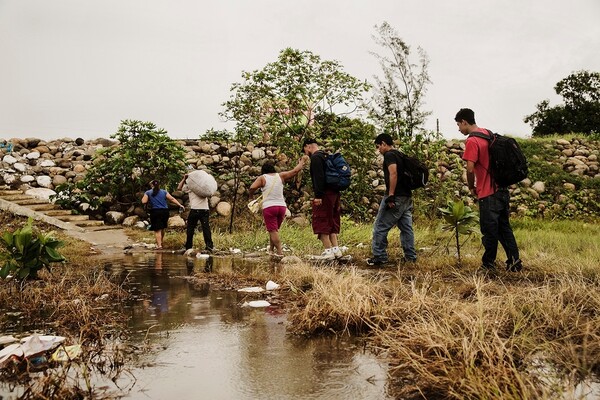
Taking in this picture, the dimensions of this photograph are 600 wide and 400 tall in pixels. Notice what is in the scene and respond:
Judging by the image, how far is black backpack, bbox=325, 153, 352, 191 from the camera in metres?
7.62

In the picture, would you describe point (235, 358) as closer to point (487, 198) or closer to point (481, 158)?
point (487, 198)

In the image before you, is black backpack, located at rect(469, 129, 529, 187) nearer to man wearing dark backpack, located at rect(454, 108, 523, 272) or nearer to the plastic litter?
man wearing dark backpack, located at rect(454, 108, 523, 272)

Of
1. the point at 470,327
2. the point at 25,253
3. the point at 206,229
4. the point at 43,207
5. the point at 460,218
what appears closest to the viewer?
the point at 470,327

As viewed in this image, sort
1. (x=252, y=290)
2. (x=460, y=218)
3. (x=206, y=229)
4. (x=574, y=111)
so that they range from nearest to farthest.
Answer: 1. (x=252, y=290)
2. (x=460, y=218)
3. (x=206, y=229)
4. (x=574, y=111)

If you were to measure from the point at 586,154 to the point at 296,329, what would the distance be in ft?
62.4

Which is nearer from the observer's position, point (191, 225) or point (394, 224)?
point (394, 224)

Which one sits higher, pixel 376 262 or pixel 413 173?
pixel 413 173

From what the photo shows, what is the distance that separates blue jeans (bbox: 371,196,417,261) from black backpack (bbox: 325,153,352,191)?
0.64 metres

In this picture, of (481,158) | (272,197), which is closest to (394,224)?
(481,158)

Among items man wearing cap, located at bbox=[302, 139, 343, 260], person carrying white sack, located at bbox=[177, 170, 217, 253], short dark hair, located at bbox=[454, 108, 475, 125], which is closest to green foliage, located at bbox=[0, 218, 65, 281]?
man wearing cap, located at bbox=[302, 139, 343, 260]

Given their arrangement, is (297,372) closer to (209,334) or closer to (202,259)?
(209,334)

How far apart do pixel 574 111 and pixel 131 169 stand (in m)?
21.4

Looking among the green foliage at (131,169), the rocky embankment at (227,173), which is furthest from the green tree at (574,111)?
the green foliage at (131,169)

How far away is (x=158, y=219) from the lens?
1051cm
